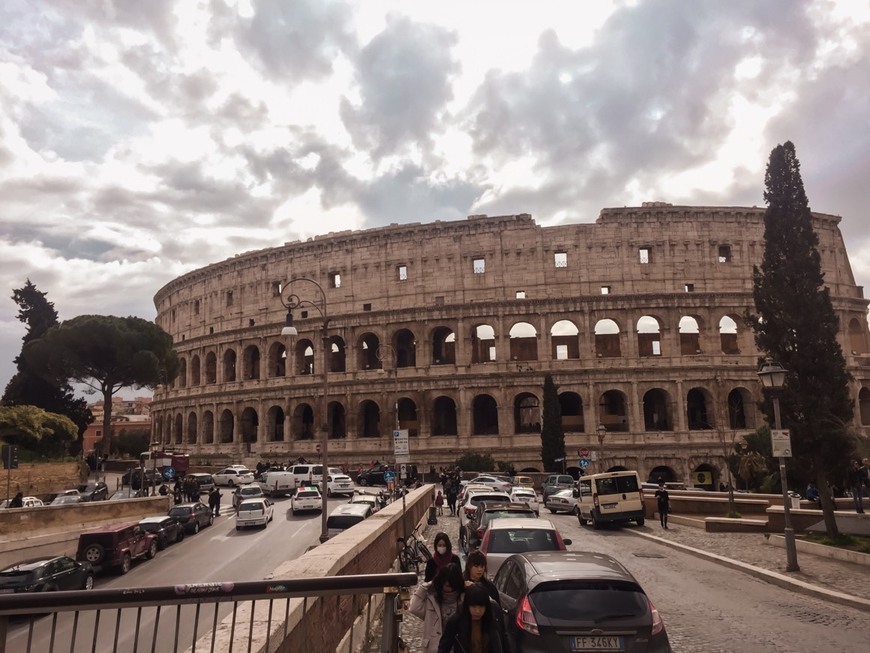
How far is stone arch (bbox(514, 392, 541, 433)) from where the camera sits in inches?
1964

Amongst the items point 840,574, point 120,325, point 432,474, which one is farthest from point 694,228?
point 120,325

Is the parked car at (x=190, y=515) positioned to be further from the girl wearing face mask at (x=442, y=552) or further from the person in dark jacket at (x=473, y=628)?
the person in dark jacket at (x=473, y=628)

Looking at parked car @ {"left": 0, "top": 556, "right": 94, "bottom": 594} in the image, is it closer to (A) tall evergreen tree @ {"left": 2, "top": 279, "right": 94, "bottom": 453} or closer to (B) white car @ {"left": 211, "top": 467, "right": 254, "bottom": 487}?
(B) white car @ {"left": 211, "top": 467, "right": 254, "bottom": 487}

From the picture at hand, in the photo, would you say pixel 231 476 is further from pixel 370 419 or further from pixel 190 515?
pixel 190 515

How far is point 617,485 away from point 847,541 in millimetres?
8201

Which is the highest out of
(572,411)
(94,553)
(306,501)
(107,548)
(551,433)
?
(572,411)

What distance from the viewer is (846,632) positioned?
904 cm

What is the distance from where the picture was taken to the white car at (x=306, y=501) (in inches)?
1158

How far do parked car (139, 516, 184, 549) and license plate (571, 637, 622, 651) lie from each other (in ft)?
66.3

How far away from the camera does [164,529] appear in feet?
76.4

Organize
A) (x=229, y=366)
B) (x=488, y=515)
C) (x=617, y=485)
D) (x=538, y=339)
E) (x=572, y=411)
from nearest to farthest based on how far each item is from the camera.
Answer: (x=488, y=515) < (x=617, y=485) < (x=538, y=339) < (x=572, y=411) < (x=229, y=366)

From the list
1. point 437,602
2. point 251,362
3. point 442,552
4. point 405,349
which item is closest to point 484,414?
point 405,349

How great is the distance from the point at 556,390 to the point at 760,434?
14.2 metres

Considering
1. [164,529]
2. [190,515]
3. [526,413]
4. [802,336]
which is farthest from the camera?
[526,413]
